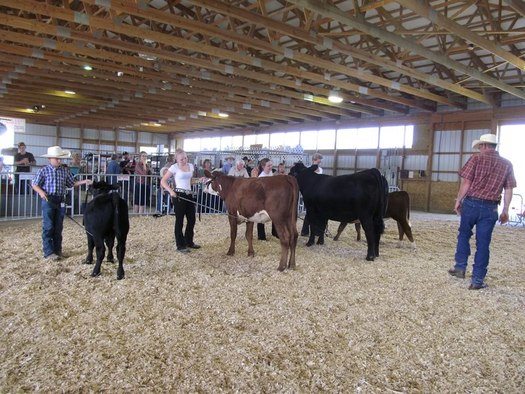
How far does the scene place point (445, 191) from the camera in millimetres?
16688

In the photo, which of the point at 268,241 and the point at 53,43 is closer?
the point at 268,241

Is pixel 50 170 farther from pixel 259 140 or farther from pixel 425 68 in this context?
pixel 259 140

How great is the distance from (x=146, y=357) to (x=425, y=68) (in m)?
13.9

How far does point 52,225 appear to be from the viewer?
5.38 m

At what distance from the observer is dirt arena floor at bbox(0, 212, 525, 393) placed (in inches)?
100

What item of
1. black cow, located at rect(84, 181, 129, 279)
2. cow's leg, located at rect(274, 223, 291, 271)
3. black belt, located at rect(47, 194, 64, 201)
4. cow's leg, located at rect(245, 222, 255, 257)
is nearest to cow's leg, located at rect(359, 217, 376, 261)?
cow's leg, located at rect(274, 223, 291, 271)

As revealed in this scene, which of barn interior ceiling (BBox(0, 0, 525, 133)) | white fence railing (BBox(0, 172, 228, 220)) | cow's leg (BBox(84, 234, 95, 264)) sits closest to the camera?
cow's leg (BBox(84, 234, 95, 264))

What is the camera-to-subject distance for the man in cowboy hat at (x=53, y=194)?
5.27 m

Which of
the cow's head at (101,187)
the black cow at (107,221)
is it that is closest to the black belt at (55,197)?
the cow's head at (101,187)

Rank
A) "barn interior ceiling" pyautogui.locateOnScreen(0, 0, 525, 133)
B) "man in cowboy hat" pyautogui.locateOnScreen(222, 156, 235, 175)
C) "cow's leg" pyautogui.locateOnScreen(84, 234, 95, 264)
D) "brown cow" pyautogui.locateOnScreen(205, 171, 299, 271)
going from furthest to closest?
1. "man in cowboy hat" pyautogui.locateOnScreen(222, 156, 235, 175)
2. "barn interior ceiling" pyautogui.locateOnScreen(0, 0, 525, 133)
3. "brown cow" pyautogui.locateOnScreen(205, 171, 299, 271)
4. "cow's leg" pyautogui.locateOnScreen(84, 234, 95, 264)

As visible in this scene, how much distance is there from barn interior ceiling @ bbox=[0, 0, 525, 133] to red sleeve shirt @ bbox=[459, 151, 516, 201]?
11.0 feet

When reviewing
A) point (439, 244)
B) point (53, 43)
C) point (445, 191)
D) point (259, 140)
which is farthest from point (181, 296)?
point (259, 140)

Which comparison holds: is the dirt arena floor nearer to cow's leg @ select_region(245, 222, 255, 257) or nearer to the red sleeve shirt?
cow's leg @ select_region(245, 222, 255, 257)

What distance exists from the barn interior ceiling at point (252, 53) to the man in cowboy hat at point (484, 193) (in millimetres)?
3330
